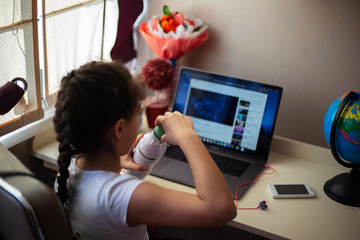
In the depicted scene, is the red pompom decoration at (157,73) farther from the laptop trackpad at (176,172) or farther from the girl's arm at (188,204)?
the girl's arm at (188,204)

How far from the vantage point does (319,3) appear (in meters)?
1.54

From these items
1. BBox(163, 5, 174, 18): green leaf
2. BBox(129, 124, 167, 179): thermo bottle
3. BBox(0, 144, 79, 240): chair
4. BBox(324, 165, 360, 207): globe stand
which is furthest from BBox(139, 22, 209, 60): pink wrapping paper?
BBox(0, 144, 79, 240): chair

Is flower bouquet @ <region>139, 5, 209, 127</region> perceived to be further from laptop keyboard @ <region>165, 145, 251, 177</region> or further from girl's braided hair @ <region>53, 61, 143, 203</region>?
girl's braided hair @ <region>53, 61, 143, 203</region>

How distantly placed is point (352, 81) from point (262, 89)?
365 mm

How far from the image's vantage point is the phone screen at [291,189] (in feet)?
4.41

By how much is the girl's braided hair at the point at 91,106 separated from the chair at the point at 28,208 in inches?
6.1

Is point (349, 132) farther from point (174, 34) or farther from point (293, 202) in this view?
point (174, 34)

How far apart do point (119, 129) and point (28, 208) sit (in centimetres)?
28

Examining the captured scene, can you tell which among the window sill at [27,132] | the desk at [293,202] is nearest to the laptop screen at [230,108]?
the desk at [293,202]

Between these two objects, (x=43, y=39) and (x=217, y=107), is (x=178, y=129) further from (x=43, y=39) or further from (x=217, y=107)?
(x=43, y=39)

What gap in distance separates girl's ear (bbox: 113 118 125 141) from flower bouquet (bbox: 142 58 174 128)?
0.77m

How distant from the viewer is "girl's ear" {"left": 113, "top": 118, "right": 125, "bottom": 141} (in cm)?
90

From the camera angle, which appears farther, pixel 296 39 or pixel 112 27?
pixel 112 27

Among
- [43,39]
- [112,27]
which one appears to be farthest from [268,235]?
[112,27]
